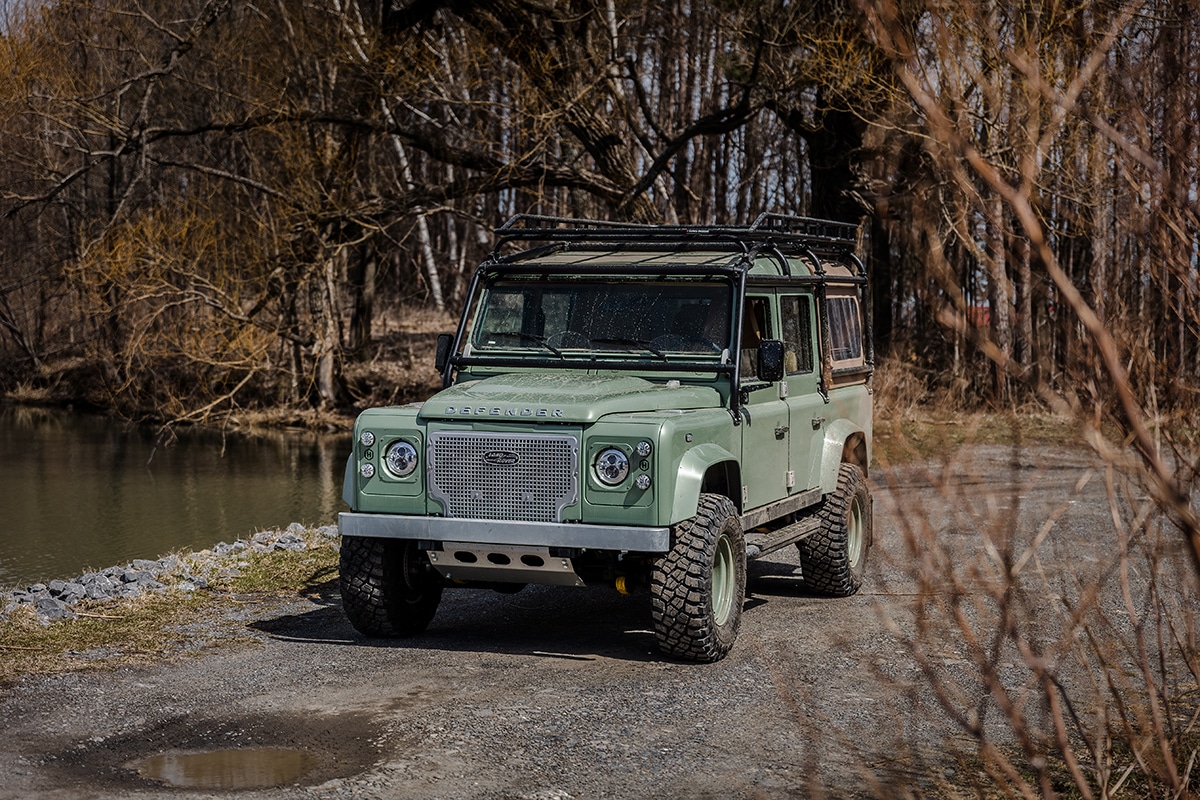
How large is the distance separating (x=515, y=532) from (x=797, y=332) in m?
3.00

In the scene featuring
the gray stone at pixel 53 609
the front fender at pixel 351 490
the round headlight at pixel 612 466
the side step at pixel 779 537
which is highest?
the round headlight at pixel 612 466

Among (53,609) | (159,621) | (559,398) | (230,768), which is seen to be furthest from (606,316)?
(53,609)

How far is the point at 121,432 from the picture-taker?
26016 mm

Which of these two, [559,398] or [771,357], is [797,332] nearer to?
[771,357]

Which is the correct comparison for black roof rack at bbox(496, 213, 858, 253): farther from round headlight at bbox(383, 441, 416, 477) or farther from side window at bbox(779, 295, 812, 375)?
round headlight at bbox(383, 441, 416, 477)

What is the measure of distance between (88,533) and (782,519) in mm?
9266

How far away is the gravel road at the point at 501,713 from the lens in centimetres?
562

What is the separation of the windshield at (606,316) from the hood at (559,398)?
0.27 metres

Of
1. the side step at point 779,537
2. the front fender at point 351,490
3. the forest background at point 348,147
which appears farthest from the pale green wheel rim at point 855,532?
the forest background at point 348,147

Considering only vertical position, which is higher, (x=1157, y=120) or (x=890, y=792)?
(x=1157, y=120)

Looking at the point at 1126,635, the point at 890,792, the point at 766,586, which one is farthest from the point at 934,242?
the point at 766,586

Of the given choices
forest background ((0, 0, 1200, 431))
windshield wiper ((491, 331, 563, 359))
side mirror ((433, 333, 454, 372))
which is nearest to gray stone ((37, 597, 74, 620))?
side mirror ((433, 333, 454, 372))

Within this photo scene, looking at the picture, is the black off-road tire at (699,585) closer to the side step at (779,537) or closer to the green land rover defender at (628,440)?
the green land rover defender at (628,440)

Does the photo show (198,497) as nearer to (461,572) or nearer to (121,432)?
(121,432)
